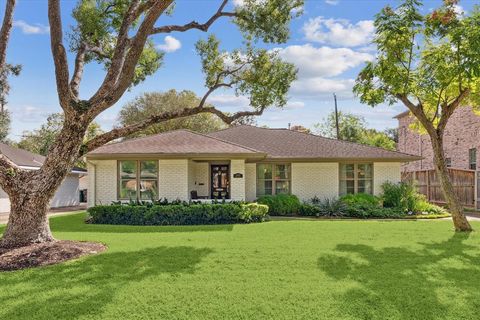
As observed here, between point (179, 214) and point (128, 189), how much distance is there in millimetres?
3842

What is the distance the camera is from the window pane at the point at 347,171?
65.5ft

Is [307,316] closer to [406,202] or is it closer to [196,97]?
[406,202]

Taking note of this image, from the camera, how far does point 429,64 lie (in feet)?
38.7

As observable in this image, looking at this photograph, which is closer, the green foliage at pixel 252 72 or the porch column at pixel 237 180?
the green foliage at pixel 252 72

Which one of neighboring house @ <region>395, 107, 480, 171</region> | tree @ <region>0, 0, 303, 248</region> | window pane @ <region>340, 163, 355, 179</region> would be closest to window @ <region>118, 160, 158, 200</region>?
tree @ <region>0, 0, 303, 248</region>

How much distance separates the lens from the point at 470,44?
10.3 m

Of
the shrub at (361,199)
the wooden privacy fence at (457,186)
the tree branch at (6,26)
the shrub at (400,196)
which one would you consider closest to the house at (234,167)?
the shrub at (400,196)

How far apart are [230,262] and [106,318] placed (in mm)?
3270

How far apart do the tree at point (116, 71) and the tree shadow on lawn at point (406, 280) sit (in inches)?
196

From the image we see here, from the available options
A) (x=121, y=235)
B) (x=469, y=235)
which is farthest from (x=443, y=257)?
(x=121, y=235)

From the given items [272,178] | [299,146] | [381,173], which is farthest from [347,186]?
[272,178]

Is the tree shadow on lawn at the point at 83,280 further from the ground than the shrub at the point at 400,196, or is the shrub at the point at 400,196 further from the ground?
the shrub at the point at 400,196

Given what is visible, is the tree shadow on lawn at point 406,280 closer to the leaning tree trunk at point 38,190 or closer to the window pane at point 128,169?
the leaning tree trunk at point 38,190

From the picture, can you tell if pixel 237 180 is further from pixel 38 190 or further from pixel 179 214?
pixel 38 190
